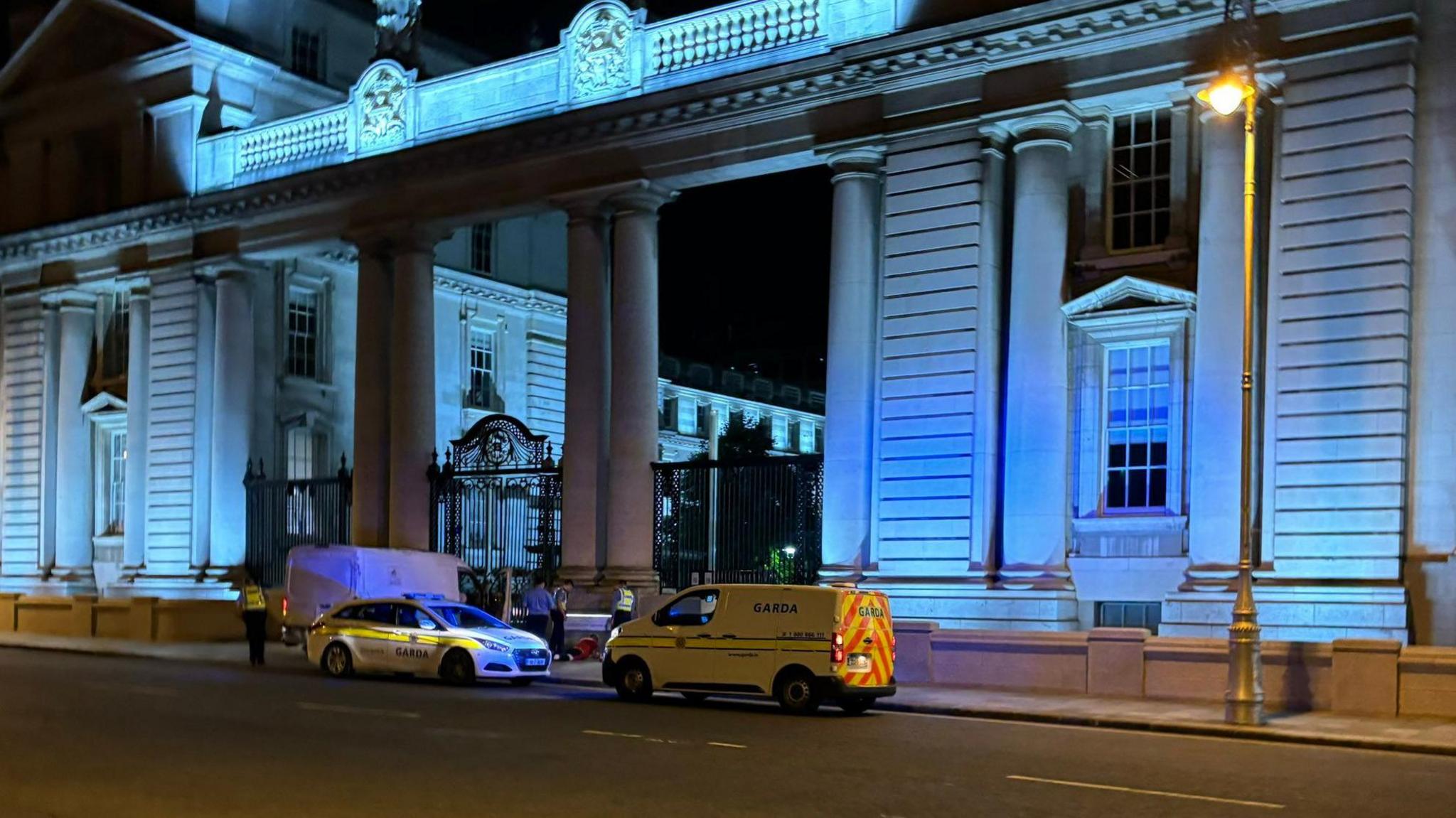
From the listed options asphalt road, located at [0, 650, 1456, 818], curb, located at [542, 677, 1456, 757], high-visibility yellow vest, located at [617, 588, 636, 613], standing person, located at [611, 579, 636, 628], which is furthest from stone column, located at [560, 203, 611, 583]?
curb, located at [542, 677, 1456, 757]

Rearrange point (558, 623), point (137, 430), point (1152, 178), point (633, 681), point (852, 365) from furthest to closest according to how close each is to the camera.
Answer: point (137, 430), point (558, 623), point (852, 365), point (1152, 178), point (633, 681)

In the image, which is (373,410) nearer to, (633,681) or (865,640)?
(633,681)

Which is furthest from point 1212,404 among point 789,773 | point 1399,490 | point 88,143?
point 88,143

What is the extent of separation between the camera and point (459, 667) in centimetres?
2466

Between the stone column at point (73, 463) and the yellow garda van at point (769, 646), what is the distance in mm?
27064

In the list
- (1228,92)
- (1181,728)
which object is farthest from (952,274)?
(1181,728)

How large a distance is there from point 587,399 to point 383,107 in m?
9.84

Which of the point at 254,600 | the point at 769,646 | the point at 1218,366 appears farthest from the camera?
the point at 254,600

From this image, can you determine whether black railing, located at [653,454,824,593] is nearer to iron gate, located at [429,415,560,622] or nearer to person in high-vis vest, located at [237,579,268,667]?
iron gate, located at [429,415,560,622]

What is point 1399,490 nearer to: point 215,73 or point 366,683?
point 366,683

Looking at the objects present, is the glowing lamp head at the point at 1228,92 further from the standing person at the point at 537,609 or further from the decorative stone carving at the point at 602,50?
the standing person at the point at 537,609

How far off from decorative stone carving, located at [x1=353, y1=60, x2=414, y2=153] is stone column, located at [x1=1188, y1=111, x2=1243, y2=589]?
19432 millimetres

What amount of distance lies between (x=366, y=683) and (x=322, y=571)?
25.0ft

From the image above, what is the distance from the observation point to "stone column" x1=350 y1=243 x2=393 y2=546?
120 feet
